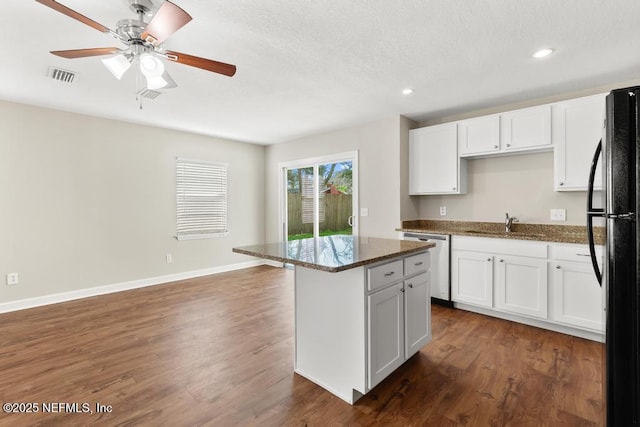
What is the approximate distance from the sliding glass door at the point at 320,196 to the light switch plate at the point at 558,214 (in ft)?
7.90

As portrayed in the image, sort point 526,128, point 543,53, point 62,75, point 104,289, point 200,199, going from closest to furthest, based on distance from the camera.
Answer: point 543,53, point 62,75, point 526,128, point 104,289, point 200,199

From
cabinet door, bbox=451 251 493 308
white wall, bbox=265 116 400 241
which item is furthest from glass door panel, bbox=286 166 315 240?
cabinet door, bbox=451 251 493 308

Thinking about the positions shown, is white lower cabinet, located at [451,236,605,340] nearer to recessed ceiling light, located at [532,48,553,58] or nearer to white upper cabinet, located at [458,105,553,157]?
white upper cabinet, located at [458,105,553,157]

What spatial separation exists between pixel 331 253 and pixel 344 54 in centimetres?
161

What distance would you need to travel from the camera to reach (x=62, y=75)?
2750 mm

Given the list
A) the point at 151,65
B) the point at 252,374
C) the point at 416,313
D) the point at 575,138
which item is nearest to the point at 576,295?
the point at 575,138

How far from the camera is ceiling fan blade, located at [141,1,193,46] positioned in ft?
4.83

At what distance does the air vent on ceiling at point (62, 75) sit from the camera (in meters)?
2.67

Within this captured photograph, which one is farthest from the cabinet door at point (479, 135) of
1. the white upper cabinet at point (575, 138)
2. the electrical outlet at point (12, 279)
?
the electrical outlet at point (12, 279)

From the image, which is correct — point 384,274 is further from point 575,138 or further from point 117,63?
point 575,138

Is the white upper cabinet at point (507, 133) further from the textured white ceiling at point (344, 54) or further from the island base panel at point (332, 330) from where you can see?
the island base panel at point (332, 330)

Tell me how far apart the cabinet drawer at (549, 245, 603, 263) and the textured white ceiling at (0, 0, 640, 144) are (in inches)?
62.5

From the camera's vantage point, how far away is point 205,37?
7.13 feet

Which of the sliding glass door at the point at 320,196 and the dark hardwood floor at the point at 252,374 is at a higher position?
the sliding glass door at the point at 320,196
